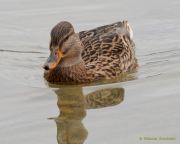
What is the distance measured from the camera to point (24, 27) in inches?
543

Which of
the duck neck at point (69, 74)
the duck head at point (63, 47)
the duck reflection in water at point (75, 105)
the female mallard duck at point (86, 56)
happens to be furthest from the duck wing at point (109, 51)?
the duck reflection in water at point (75, 105)

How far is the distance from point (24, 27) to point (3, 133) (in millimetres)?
5238

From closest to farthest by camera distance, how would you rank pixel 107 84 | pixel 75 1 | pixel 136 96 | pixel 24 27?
pixel 136 96 < pixel 107 84 < pixel 24 27 < pixel 75 1

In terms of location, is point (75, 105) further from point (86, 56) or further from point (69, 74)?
point (86, 56)

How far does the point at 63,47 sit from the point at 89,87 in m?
0.72

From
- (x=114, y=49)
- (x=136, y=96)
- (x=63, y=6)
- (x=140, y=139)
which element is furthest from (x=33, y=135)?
(x=63, y=6)

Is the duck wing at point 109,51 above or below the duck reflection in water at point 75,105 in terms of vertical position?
above

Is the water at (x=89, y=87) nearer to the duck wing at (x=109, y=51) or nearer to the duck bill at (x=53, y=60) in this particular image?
the duck wing at (x=109, y=51)

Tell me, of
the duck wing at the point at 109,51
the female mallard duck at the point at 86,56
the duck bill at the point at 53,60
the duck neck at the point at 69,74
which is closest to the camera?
the duck bill at the point at 53,60

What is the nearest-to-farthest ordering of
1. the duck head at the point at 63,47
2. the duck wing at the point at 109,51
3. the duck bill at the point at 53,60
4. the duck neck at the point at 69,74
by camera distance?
the duck bill at the point at 53,60, the duck head at the point at 63,47, the duck neck at the point at 69,74, the duck wing at the point at 109,51

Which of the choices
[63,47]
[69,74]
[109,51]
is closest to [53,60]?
[63,47]

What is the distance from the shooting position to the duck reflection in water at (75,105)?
28.8 ft

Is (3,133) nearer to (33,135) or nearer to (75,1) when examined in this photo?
(33,135)

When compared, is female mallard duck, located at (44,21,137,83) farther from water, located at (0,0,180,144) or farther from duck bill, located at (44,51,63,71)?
water, located at (0,0,180,144)
